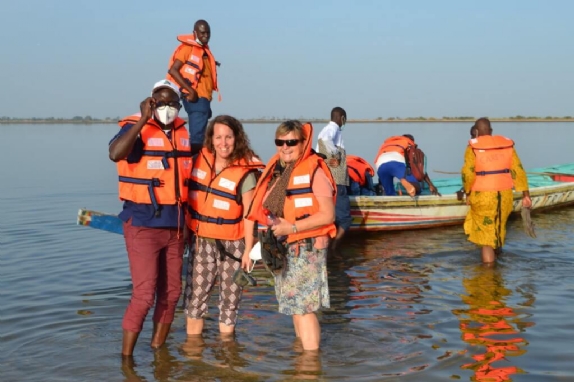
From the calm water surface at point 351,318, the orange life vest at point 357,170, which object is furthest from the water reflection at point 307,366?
the orange life vest at point 357,170

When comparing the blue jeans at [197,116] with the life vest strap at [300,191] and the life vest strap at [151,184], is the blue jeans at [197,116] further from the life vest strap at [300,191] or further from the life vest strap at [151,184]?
the life vest strap at [300,191]

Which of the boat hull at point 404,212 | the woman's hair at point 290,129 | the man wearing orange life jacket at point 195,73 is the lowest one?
the boat hull at point 404,212

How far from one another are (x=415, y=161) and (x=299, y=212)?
7076mm

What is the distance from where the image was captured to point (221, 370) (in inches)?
229

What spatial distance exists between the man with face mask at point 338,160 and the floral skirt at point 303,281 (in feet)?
16.9

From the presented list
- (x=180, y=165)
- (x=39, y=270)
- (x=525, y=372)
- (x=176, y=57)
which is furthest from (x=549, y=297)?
(x=39, y=270)

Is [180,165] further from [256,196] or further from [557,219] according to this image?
[557,219]

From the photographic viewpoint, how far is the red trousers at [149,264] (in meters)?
5.39

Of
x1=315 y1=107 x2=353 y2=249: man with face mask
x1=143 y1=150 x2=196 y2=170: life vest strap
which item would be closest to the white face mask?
x1=143 y1=150 x2=196 y2=170: life vest strap

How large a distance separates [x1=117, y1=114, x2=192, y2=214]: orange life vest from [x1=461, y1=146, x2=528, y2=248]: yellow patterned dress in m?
4.89

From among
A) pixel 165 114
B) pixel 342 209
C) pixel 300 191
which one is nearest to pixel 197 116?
pixel 342 209

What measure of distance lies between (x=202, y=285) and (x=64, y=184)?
54.4 feet

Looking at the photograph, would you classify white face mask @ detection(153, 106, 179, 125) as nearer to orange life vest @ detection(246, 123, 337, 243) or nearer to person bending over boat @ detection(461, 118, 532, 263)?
orange life vest @ detection(246, 123, 337, 243)

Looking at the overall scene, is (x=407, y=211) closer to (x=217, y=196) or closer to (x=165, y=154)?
(x=217, y=196)
